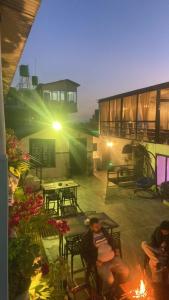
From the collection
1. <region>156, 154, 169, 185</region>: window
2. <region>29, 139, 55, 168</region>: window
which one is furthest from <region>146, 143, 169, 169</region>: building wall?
<region>29, 139, 55, 168</region>: window

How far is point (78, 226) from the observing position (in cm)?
706

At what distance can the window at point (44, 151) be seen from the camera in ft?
61.9

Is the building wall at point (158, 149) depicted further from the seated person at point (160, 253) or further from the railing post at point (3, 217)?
the railing post at point (3, 217)

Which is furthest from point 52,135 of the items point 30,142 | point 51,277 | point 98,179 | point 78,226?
point 51,277

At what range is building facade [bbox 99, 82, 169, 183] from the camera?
15.7m

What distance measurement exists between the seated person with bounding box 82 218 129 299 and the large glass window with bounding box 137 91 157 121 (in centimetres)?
1477

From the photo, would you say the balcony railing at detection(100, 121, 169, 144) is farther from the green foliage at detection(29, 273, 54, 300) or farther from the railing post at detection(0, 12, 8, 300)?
the railing post at detection(0, 12, 8, 300)

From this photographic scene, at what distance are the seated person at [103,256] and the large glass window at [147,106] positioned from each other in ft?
48.5

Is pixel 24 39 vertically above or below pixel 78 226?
above

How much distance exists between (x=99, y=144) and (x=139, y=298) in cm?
2064

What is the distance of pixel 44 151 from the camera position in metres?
19.1

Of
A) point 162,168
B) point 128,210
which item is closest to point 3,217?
point 128,210

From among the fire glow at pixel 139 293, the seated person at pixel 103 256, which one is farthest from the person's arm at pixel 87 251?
the fire glow at pixel 139 293

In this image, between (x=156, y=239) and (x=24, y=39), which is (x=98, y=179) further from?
(x=24, y=39)
